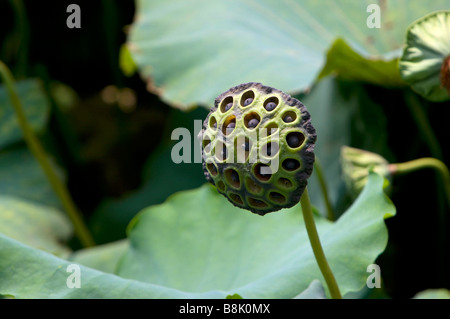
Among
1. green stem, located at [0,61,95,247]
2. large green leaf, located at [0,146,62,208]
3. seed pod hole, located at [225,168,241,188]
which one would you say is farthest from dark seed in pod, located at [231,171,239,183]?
large green leaf, located at [0,146,62,208]

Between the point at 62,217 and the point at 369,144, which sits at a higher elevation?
the point at 369,144

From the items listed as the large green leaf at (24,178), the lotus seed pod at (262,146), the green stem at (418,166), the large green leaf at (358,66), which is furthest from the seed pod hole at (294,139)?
the large green leaf at (24,178)

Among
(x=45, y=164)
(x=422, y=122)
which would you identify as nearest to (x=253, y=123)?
(x=422, y=122)

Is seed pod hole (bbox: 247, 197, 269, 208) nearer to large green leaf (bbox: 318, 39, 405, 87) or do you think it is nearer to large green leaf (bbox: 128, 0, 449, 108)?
large green leaf (bbox: 318, 39, 405, 87)

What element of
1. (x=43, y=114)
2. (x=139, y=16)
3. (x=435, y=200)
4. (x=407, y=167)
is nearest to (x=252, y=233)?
(x=407, y=167)

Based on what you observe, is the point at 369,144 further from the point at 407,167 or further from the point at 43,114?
the point at 43,114

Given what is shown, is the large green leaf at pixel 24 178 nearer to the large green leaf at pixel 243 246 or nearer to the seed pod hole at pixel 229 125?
the large green leaf at pixel 243 246
